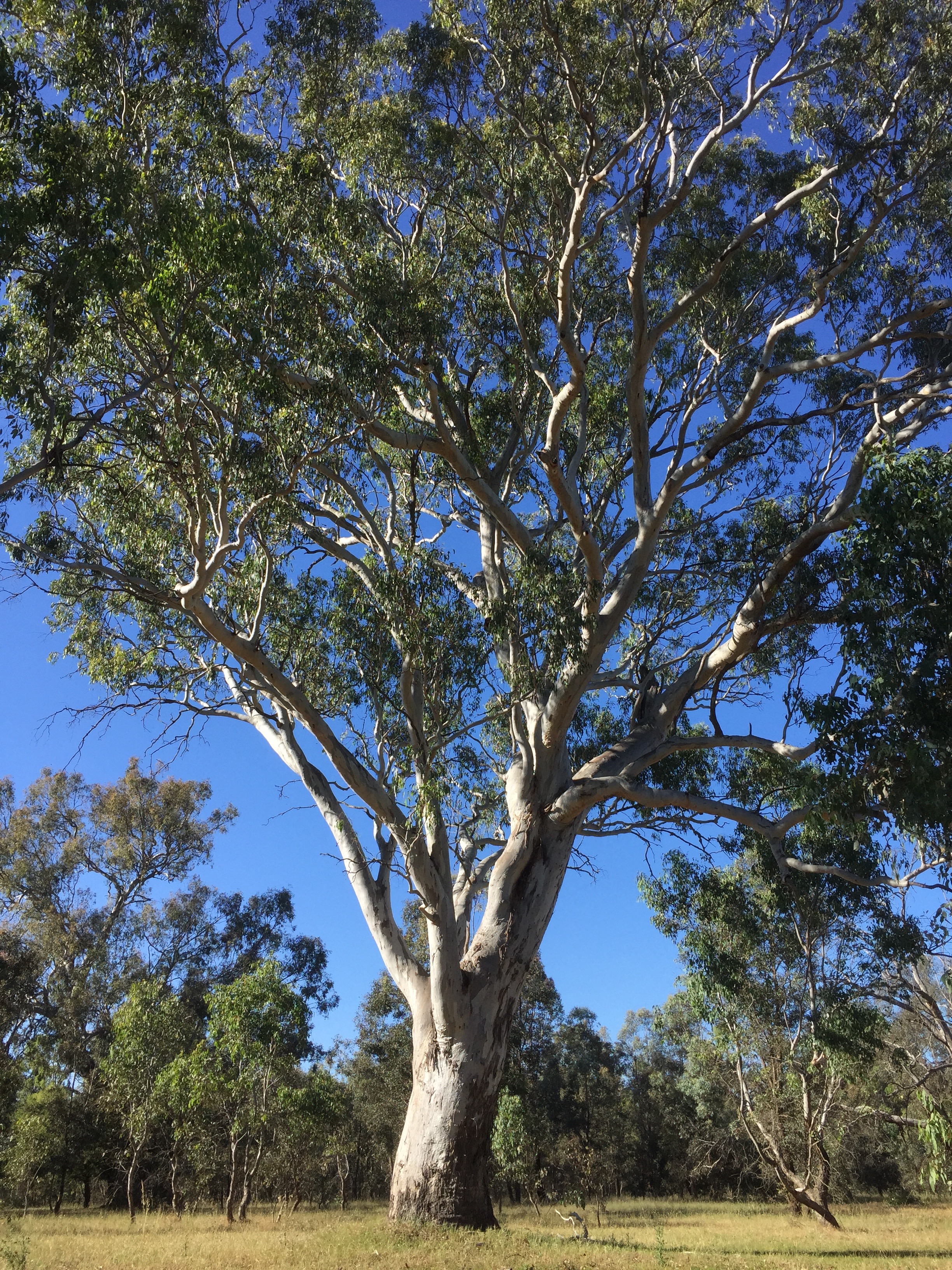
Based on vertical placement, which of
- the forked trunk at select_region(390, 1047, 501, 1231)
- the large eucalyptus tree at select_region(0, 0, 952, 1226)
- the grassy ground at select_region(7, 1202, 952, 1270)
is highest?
the large eucalyptus tree at select_region(0, 0, 952, 1226)

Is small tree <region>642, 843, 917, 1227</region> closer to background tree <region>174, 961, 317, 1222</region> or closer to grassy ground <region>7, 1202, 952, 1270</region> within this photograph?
grassy ground <region>7, 1202, 952, 1270</region>

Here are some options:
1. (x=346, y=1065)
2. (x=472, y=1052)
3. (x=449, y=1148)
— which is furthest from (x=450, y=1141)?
(x=346, y=1065)

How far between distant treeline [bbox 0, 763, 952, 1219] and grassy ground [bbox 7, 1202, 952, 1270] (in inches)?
56.3

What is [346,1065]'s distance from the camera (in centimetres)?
2695

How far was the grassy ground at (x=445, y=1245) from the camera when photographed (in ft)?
20.7

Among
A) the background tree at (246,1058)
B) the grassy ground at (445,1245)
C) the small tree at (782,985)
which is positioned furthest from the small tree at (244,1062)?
the small tree at (782,985)

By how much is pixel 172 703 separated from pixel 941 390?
28.5 ft

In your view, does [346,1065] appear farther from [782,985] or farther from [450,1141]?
[450,1141]

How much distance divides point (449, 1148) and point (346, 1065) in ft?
70.4

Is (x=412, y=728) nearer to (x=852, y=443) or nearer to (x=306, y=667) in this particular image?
(x=306, y=667)

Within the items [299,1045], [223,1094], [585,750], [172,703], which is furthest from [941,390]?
[299,1045]

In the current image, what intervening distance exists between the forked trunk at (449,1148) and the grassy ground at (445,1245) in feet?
0.83

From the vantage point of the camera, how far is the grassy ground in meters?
6.31

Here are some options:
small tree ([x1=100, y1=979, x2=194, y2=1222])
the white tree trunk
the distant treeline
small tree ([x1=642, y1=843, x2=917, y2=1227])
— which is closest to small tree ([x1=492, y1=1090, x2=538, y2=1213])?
the distant treeline
